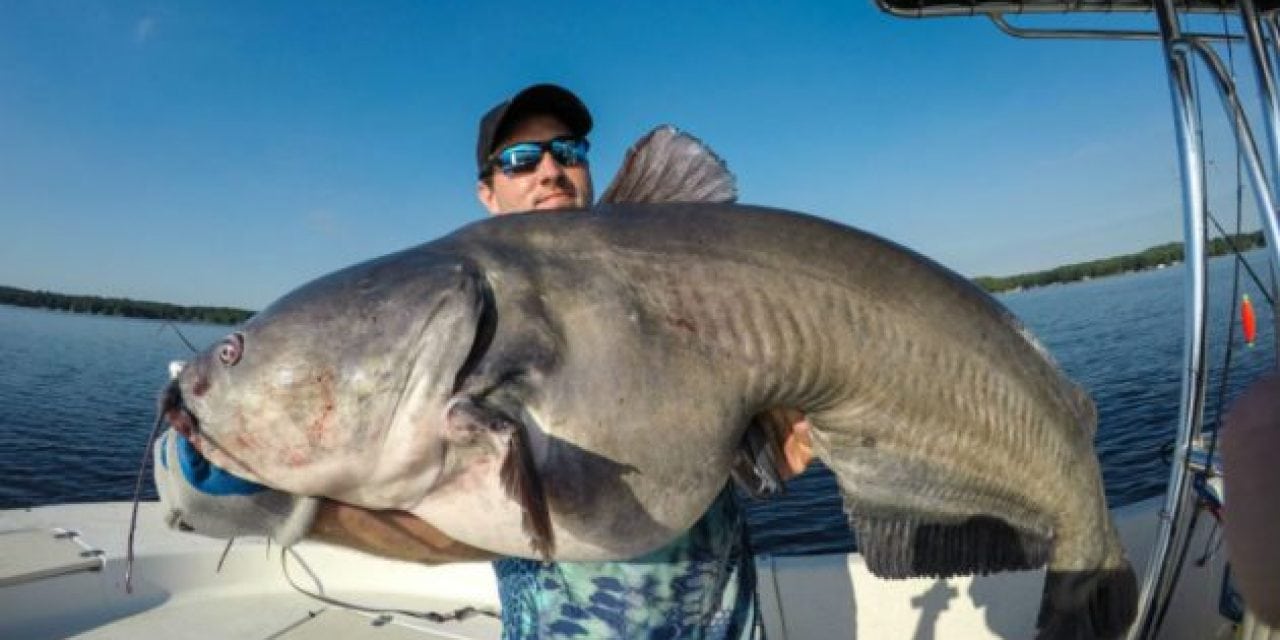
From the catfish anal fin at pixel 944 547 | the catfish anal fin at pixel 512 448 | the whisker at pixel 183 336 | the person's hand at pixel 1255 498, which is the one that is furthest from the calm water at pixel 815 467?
the person's hand at pixel 1255 498

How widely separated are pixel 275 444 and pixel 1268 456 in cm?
188

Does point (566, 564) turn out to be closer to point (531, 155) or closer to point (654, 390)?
point (654, 390)

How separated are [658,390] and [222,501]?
1.16 m

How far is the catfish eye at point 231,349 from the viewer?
1.87m

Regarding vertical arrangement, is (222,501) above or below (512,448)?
below

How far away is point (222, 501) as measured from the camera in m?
1.93

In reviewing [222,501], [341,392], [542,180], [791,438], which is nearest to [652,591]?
[791,438]

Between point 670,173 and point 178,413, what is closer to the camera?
point 178,413

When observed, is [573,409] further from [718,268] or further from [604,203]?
[604,203]

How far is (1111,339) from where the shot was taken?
109 feet

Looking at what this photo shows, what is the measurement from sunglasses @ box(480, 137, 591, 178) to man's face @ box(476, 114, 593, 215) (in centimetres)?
2

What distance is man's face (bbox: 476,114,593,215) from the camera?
308 centimetres

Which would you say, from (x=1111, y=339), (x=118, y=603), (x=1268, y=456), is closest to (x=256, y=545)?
(x=118, y=603)

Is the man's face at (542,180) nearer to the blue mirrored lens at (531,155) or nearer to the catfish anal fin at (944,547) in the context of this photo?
the blue mirrored lens at (531,155)
